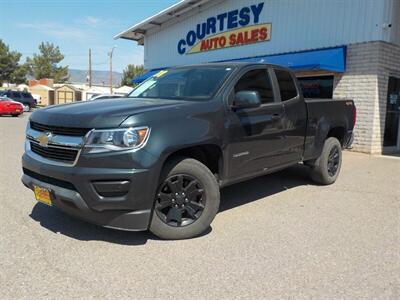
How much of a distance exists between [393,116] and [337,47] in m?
2.68

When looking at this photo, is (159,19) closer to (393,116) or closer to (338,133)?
(393,116)

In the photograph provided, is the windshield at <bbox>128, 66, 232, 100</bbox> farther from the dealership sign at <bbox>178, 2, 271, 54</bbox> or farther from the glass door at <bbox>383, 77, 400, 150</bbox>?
the dealership sign at <bbox>178, 2, 271, 54</bbox>

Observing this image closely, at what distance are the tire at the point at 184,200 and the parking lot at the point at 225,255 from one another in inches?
6.0

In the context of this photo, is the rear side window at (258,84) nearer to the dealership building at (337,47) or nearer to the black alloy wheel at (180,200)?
the black alloy wheel at (180,200)

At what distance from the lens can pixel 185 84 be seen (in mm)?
5293

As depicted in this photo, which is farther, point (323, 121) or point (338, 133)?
point (338, 133)

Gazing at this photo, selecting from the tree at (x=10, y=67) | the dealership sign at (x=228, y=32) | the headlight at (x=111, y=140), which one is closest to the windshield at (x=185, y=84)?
the headlight at (x=111, y=140)

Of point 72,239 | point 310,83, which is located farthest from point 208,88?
point 310,83

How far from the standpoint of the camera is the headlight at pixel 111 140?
379 centimetres

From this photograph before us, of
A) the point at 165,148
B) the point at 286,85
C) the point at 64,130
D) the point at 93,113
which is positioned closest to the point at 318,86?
the point at 286,85

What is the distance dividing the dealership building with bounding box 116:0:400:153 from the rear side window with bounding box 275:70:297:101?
5.71m

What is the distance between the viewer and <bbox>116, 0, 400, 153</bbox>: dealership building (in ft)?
36.7

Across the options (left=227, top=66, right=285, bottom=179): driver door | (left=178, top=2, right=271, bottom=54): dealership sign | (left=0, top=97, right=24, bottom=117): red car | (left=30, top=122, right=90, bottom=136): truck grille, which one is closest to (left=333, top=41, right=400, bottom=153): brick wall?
(left=178, top=2, right=271, bottom=54): dealership sign

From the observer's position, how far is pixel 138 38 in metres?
23.9
